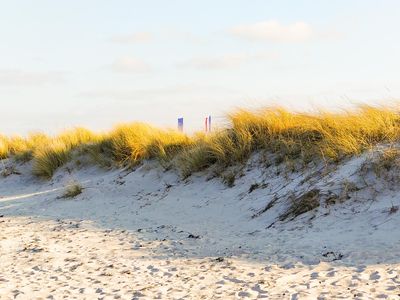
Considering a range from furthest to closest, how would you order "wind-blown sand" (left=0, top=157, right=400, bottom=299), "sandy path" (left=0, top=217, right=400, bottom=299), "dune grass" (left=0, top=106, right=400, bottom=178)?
"dune grass" (left=0, top=106, right=400, bottom=178), "wind-blown sand" (left=0, top=157, right=400, bottom=299), "sandy path" (left=0, top=217, right=400, bottom=299)

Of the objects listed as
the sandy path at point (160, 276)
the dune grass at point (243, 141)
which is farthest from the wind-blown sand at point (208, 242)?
the dune grass at point (243, 141)

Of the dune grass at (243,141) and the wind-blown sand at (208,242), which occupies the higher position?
the dune grass at (243,141)

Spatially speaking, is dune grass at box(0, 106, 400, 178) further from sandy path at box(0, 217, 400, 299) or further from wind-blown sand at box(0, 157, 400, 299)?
sandy path at box(0, 217, 400, 299)

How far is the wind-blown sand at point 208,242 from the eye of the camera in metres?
4.95

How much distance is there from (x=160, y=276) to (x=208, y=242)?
1.68m

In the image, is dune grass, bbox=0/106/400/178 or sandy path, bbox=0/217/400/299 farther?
dune grass, bbox=0/106/400/178

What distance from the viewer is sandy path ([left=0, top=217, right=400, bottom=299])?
4723 mm

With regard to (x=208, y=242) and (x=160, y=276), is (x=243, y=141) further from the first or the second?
(x=160, y=276)

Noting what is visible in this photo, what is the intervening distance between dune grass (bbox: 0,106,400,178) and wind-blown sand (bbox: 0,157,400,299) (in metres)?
0.53

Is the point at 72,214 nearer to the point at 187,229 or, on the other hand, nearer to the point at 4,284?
the point at 187,229

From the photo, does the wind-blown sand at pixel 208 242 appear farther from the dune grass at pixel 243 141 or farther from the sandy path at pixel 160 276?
the dune grass at pixel 243 141

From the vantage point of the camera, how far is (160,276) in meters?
5.43

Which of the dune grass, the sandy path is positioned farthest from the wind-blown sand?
the dune grass

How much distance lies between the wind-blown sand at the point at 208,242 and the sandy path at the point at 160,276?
0.01 metres
